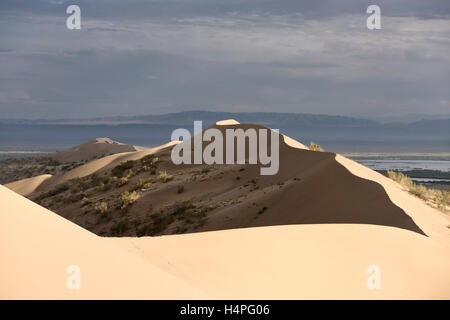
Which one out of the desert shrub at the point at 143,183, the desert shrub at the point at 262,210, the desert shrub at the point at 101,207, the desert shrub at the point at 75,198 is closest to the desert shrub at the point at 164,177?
the desert shrub at the point at 143,183

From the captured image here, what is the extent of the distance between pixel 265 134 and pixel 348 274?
17.8m

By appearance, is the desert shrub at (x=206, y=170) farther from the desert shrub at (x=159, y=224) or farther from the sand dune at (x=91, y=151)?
the sand dune at (x=91, y=151)

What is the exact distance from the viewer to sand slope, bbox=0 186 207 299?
19.0 feet

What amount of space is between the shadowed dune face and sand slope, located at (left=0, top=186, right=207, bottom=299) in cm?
648

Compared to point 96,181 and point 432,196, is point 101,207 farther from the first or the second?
point 432,196

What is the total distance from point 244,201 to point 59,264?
36.7ft

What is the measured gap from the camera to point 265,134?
1025 inches

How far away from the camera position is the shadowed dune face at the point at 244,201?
1371 centimetres

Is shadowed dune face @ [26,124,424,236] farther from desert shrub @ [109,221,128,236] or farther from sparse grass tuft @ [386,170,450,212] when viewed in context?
sparse grass tuft @ [386,170,450,212]

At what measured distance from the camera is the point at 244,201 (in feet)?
56.1

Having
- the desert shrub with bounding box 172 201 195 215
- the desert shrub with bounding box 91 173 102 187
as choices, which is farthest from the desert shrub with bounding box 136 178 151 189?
the desert shrub with bounding box 172 201 195 215

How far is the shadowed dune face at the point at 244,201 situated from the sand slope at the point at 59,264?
6.48 metres

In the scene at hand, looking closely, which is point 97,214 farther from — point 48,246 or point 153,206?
point 48,246
